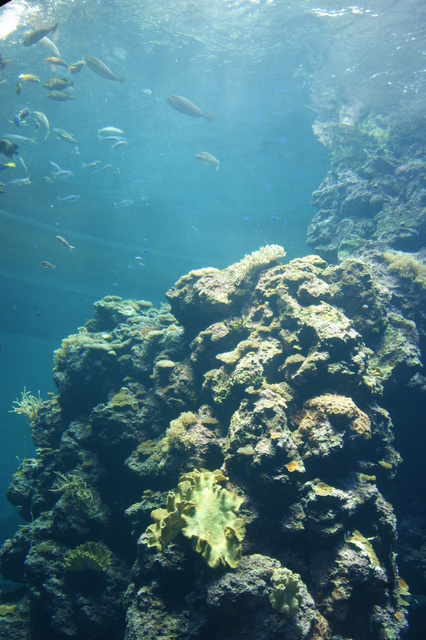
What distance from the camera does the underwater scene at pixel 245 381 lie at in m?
4.22

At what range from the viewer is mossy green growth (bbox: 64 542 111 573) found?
552 cm

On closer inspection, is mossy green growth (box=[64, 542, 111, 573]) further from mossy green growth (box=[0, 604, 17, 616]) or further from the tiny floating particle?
the tiny floating particle

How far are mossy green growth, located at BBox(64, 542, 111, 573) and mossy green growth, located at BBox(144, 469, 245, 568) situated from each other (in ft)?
6.12

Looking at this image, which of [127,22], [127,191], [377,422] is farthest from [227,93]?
[377,422]

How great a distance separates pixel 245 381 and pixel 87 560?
13.4ft

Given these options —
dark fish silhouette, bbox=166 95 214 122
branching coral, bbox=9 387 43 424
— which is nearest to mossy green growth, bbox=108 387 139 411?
branching coral, bbox=9 387 43 424

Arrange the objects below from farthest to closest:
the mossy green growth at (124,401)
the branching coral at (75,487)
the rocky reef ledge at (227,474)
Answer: the mossy green growth at (124,401) → the branching coral at (75,487) → the rocky reef ledge at (227,474)

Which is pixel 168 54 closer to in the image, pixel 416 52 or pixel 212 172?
pixel 212 172

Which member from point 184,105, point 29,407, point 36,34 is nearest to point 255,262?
point 29,407

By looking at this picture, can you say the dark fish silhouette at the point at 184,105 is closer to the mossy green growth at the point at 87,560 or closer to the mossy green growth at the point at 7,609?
the mossy green growth at the point at 87,560

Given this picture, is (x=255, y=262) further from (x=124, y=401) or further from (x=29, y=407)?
(x=29, y=407)

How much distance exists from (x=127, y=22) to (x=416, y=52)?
13699 millimetres

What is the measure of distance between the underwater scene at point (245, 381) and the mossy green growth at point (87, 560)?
1.4 inches

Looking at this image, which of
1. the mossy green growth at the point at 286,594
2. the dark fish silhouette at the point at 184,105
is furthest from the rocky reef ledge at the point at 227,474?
the dark fish silhouette at the point at 184,105
